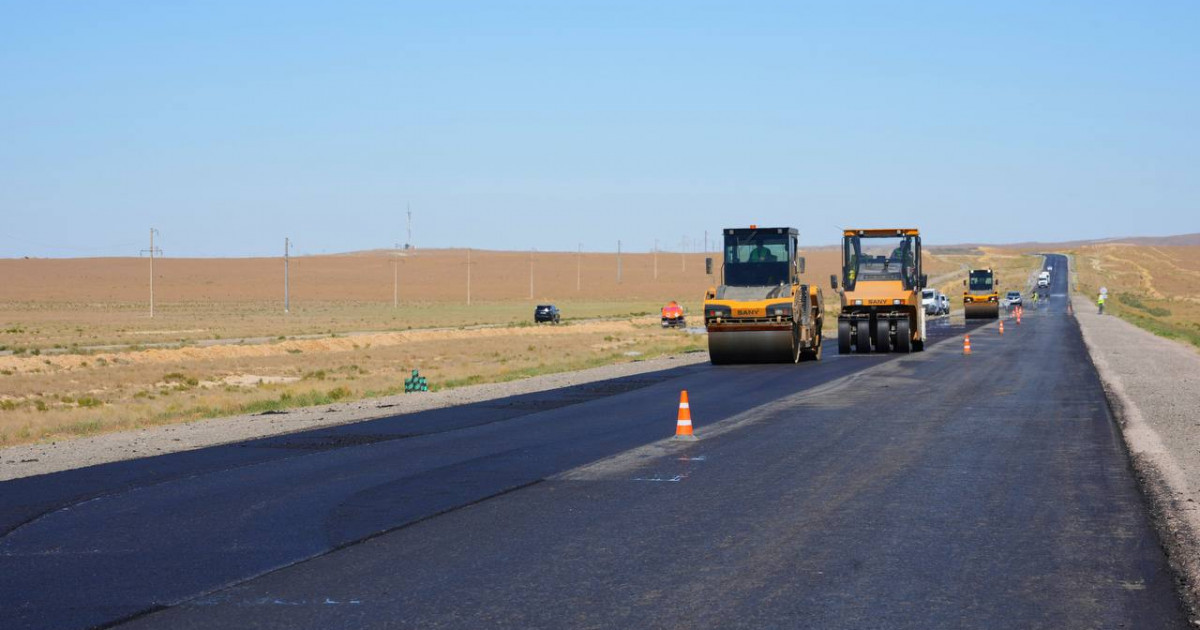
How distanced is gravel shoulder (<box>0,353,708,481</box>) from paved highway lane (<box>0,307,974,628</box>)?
0.77 m

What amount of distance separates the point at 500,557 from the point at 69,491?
5.90 m

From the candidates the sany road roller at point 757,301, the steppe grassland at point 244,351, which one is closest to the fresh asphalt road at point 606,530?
the steppe grassland at point 244,351

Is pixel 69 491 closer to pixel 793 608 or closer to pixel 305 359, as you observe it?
pixel 793 608

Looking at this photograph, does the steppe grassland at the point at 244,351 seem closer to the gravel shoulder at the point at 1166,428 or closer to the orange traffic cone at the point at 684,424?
the orange traffic cone at the point at 684,424

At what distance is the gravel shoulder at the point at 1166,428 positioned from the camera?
10328 mm

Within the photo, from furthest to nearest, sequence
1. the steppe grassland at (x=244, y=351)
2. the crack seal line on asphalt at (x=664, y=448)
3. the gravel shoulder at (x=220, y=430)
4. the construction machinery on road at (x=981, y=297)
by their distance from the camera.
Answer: the construction machinery on road at (x=981, y=297) → the steppe grassland at (x=244, y=351) → the gravel shoulder at (x=220, y=430) → the crack seal line on asphalt at (x=664, y=448)

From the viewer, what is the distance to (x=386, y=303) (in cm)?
14538

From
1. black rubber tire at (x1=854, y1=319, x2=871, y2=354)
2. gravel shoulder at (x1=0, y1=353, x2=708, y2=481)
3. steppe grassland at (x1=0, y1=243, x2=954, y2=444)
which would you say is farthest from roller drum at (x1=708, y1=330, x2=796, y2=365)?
black rubber tire at (x1=854, y1=319, x2=871, y2=354)

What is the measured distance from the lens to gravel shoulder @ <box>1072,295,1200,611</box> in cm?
1033

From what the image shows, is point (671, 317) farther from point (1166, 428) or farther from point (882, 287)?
point (1166, 428)

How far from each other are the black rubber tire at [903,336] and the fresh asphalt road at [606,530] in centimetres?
1790

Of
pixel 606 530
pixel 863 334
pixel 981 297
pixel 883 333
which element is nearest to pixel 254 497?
pixel 606 530

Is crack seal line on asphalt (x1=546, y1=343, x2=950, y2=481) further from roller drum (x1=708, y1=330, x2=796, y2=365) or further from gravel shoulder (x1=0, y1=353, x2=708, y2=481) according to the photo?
roller drum (x1=708, y1=330, x2=796, y2=365)

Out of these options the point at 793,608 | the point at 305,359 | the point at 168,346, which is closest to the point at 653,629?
the point at 793,608
